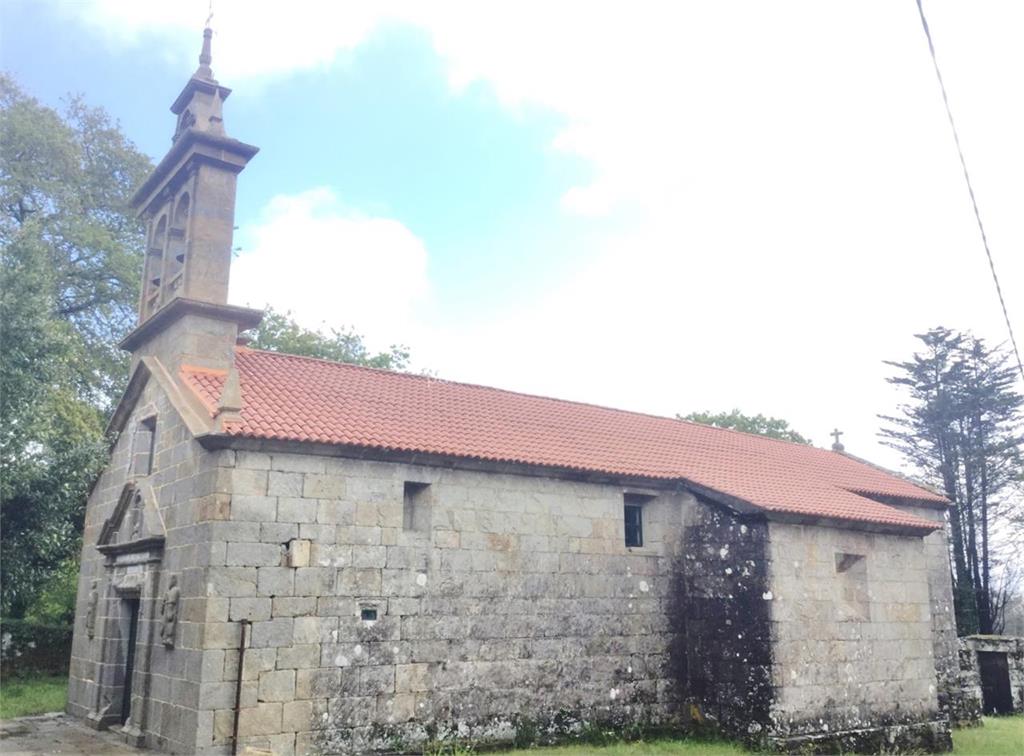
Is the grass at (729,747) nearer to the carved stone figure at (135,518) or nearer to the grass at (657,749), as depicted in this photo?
the grass at (657,749)

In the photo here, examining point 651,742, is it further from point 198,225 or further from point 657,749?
point 198,225

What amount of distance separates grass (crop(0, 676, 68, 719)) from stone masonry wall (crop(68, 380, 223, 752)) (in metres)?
1.00

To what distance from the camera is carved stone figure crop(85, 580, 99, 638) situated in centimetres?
1392

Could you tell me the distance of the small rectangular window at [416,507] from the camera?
12125 millimetres

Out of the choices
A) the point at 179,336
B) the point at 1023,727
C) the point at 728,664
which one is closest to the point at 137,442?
the point at 179,336

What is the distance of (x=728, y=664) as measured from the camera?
42.8 ft

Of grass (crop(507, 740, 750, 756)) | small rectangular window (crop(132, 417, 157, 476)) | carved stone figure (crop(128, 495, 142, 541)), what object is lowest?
grass (crop(507, 740, 750, 756))

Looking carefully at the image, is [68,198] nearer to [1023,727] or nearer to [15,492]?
[15,492]

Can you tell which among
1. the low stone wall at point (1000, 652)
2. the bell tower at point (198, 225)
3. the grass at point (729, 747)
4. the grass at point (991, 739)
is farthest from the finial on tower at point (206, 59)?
the low stone wall at point (1000, 652)

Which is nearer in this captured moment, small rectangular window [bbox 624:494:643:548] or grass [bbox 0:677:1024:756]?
grass [bbox 0:677:1024:756]

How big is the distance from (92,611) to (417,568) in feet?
20.1

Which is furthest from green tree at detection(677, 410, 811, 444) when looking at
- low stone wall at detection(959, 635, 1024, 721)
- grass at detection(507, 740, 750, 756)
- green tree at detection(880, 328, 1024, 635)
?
grass at detection(507, 740, 750, 756)

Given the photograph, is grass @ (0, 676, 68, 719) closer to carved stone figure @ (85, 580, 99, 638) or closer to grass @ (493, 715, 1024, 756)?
carved stone figure @ (85, 580, 99, 638)

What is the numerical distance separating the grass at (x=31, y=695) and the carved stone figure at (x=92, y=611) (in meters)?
1.61
